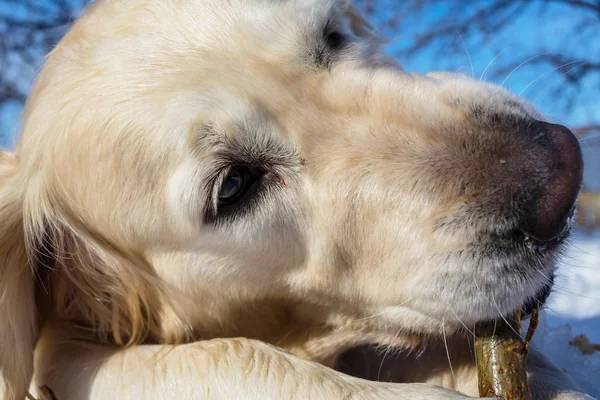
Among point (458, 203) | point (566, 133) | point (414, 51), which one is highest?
point (566, 133)

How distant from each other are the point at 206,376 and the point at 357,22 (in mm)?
1644

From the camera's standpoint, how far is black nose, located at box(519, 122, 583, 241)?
1.48 meters

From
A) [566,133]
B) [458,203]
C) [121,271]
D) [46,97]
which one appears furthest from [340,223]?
[46,97]

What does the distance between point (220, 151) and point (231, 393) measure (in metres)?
0.67

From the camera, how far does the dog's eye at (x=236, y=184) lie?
1.74 m

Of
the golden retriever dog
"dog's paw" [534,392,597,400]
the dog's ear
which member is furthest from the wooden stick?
the dog's ear

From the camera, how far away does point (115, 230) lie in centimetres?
193

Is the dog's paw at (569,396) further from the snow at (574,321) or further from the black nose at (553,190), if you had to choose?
the black nose at (553,190)

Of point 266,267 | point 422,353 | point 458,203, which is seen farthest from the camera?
point 422,353

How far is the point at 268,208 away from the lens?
69.9 inches

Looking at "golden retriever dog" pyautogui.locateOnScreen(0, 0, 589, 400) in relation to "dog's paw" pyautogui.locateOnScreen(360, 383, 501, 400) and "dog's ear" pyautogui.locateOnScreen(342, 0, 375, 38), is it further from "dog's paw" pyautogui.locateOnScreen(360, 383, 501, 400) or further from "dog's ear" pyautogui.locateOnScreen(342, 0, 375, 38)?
"dog's ear" pyautogui.locateOnScreen(342, 0, 375, 38)

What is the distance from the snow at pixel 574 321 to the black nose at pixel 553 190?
282 millimetres

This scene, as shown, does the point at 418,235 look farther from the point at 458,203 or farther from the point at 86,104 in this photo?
the point at 86,104

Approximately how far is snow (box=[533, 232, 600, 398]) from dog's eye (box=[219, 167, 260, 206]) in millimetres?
954
